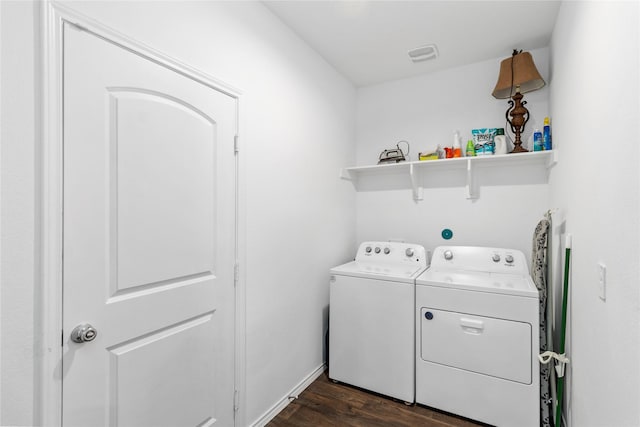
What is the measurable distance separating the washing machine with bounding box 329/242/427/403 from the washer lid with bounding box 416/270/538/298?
0.13 m

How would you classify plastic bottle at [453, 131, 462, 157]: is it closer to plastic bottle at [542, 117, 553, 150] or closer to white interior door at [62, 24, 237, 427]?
plastic bottle at [542, 117, 553, 150]

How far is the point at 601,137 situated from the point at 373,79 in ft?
7.24

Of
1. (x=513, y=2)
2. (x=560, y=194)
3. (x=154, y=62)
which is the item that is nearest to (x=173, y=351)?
(x=154, y=62)

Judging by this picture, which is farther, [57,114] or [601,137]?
[601,137]

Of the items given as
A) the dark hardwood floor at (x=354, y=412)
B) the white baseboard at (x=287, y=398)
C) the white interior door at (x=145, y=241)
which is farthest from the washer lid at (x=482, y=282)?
the white interior door at (x=145, y=241)

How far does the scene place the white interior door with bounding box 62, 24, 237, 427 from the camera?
1.10 metres

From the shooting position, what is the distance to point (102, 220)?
1.17 metres

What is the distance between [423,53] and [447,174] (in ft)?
3.41

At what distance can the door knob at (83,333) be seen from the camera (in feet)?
3.57

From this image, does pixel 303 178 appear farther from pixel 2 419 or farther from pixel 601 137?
pixel 2 419

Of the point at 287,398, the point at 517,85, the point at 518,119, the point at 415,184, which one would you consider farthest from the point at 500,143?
the point at 287,398

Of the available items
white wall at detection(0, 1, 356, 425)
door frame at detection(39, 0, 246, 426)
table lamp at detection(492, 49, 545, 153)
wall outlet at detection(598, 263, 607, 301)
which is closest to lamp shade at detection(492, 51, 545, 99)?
table lamp at detection(492, 49, 545, 153)

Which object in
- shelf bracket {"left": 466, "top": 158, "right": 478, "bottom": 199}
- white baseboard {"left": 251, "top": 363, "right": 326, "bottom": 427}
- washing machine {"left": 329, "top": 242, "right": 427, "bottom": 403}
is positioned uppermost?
shelf bracket {"left": 466, "top": 158, "right": 478, "bottom": 199}

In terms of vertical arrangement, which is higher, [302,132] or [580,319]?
[302,132]
